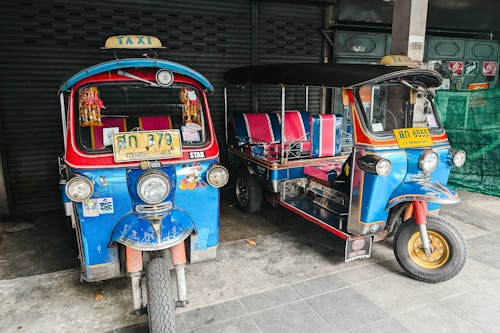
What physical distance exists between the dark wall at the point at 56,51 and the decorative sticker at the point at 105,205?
13.7ft

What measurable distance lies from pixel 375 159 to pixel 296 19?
5.53 metres

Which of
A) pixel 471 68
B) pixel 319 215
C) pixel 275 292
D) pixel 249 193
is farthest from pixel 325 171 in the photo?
pixel 471 68

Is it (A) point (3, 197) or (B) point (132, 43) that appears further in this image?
(A) point (3, 197)

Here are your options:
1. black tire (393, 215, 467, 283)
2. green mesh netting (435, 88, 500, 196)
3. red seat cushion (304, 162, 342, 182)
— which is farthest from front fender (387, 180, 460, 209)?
green mesh netting (435, 88, 500, 196)

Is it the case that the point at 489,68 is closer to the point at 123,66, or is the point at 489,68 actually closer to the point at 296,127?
the point at 296,127

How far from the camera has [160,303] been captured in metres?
2.97

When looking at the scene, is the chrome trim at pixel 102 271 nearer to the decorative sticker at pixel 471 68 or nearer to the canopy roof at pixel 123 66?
the canopy roof at pixel 123 66

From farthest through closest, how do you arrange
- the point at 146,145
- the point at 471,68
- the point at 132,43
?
the point at 471,68
the point at 132,43
the point at 146,145

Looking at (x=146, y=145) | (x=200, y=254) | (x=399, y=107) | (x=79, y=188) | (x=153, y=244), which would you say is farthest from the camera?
(x=399, y=107)

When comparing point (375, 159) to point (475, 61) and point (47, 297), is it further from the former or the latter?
point (475, 61)

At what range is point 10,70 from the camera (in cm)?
641

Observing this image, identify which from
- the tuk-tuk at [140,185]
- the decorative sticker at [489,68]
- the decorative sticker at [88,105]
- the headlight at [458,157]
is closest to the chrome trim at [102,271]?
the tuk-tuk at [140,185]

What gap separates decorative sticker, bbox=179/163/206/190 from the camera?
3691 millimetres

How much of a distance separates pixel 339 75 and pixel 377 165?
119 centimetres
